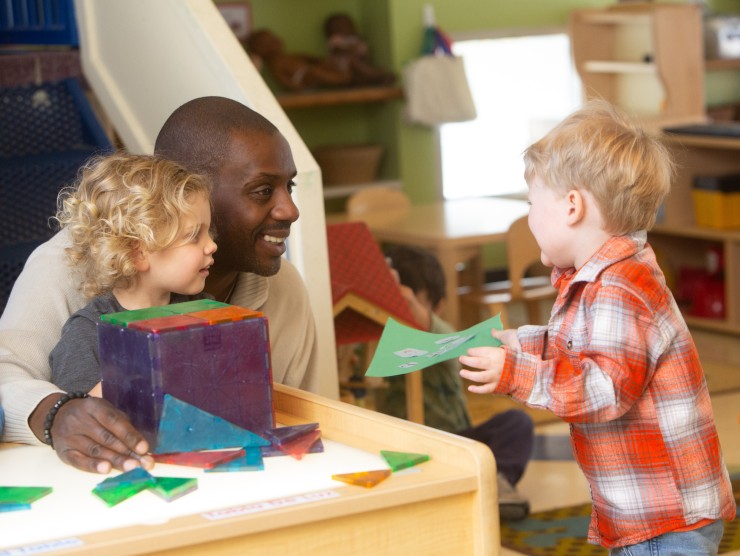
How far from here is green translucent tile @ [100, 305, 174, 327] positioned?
4.79ft

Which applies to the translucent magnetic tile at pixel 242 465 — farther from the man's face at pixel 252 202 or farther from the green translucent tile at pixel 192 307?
the man's face at pixel 252 202

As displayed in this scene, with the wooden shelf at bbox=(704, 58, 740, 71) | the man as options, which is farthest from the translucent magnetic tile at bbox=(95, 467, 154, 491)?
the wooden shelf at bbox=(704, 58, 740, 71)

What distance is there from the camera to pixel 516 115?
7277mm

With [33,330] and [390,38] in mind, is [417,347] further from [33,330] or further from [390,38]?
[390,38]

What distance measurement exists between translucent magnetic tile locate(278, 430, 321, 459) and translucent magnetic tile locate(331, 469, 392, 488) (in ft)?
0.33

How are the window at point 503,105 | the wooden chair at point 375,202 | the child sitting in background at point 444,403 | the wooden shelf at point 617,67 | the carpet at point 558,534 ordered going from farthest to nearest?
1. the window at point 503,105
2. the wooden shelf at point 617,67
3. the wooden chair at point 375,202
4. the child sitting in background at point 444,403
5. the carpet at point 558,534

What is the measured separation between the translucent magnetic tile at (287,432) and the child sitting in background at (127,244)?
31cm

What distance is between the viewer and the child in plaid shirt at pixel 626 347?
1592 millimetres

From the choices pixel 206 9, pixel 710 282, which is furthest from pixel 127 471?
pixel 710 282

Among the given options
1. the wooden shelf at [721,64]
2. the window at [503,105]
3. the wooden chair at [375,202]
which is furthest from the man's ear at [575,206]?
the wooden shelf at [721,64]

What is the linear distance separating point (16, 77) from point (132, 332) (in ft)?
6.75

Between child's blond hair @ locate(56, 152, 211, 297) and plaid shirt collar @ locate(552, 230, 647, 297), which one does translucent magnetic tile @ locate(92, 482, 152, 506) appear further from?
plaid shirt collar @ locate(552, 230, 647, 297)

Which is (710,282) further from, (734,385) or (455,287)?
(455,287)

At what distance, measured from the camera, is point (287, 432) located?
1473 millimetres
